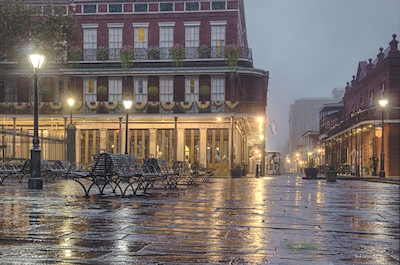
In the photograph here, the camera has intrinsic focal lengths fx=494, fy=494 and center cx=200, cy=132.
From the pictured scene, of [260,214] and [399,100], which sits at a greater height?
[399,100]

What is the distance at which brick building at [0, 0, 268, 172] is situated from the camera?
114 feet

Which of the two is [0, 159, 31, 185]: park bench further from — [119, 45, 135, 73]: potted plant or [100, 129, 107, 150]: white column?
[119, 45, 135, 73]: potted plant

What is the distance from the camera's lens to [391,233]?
241 inches

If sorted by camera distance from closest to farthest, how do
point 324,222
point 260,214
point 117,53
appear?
1. point 324,222
2. point 260,214
3. point 117,53

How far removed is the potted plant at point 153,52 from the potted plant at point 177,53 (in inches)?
58.0

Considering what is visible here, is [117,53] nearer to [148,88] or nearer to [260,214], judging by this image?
[148,88]

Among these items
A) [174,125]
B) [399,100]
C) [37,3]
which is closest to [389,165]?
[399,100]

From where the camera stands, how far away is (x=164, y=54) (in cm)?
3612

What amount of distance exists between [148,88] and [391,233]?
30437 mm

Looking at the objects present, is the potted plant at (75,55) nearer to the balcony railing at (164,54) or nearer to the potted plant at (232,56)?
the balcony railing at (164,54)

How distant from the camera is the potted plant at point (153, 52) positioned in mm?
36125

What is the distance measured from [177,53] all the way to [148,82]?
3.04 meters

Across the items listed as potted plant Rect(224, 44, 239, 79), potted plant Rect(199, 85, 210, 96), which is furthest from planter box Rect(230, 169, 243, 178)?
potted plant Rect(224, 44, 239, 79)

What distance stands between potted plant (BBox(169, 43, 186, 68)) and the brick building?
0.07m
